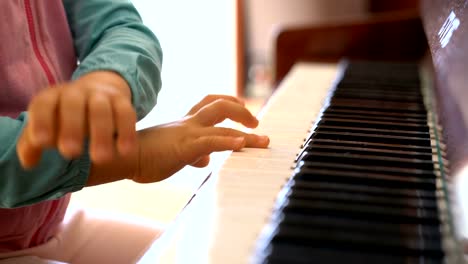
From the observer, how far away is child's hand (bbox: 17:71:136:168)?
42cm

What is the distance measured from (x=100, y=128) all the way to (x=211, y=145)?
202 millimetres

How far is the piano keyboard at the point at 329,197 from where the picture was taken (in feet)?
1.38

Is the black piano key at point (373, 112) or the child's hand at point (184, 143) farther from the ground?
the child's hand at point (184, 143)

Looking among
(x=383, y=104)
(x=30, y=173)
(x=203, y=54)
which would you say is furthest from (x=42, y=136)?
(x=203, y=54)

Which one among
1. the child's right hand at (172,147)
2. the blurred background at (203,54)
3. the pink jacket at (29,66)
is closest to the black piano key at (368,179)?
the child's right hand at (172,147)

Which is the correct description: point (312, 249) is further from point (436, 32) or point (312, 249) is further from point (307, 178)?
point (436, 32)

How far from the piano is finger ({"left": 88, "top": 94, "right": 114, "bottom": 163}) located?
0.26 ft

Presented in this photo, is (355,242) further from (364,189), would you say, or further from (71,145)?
(71,145)

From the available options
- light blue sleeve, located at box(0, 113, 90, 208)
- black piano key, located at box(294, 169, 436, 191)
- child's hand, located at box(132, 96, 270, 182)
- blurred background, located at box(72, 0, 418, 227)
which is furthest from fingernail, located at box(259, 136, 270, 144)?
blurred background, located at box(72, 0, 418, 227)

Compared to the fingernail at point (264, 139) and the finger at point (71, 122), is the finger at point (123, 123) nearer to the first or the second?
the finger at point (71, 122)

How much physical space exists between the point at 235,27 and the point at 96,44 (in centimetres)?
137

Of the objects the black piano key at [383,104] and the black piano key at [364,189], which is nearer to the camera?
the black piano key at [364,189]

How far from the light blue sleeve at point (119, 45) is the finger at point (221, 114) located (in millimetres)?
59

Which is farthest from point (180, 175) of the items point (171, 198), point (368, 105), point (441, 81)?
point (441, 81)
